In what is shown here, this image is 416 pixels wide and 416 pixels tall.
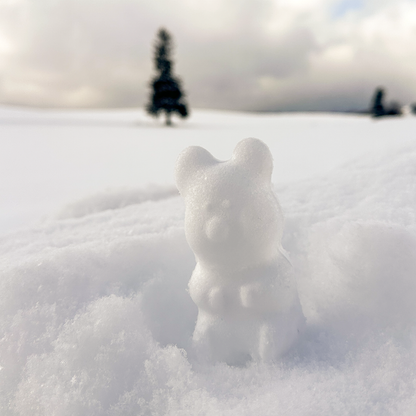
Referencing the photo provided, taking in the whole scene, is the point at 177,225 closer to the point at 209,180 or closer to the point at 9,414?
the point at 209,180

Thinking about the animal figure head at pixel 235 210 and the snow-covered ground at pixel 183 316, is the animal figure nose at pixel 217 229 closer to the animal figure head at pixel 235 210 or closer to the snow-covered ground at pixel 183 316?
the animal figure head at pixel 235 210

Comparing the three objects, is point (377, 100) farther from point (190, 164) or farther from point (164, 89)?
point (190, 164)

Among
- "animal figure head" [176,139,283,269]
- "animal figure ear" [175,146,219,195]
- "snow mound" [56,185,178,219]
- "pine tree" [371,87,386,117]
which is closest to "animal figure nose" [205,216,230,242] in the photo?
"animal figure head" [176,139,283,269]

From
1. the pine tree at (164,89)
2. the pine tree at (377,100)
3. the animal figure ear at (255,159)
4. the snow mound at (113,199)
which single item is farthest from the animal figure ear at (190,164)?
the pine tree at (377,100)

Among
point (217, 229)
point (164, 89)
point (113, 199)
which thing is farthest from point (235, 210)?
point (164, 89)

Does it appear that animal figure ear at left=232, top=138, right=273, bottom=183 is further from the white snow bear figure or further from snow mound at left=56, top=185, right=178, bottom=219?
snow mound at left=56, top=185, right=178, bottom=219
